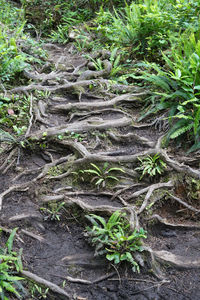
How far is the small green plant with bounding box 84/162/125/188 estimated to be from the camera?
5.37m

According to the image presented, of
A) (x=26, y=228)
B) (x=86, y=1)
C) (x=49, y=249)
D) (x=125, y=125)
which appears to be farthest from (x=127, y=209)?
(x=86, y=1)

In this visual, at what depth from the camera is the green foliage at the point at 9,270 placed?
3.57m

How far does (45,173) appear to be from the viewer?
5.55m

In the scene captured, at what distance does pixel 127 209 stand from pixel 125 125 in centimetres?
221

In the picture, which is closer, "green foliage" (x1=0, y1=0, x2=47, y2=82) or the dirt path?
the dirt path

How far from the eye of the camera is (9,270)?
400 centimetres

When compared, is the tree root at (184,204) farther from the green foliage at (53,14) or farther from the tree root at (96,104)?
the green foliage at (53,14)

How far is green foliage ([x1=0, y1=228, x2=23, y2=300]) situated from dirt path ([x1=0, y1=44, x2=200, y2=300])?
21 centimetres

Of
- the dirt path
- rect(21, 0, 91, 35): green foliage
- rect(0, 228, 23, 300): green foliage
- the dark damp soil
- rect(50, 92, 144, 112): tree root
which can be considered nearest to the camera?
rect(0, 228, 23, 300): green foliage

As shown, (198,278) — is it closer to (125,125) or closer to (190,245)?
(190,245)

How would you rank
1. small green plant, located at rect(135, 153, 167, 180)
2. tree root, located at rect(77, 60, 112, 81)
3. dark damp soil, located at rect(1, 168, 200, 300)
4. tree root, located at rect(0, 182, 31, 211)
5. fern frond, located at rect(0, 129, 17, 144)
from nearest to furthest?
1. dark damp soil, located at rect(1, 168, 200, 300)
2. tree root, located at rect(0, 182, 31, 211)
3. small green plant, located at rect(135, 153, 167, 180)
4. fern frond, located at rect(0, 129, 17, 144)
5. tree root, located at rect(77, 60, 112, 81)

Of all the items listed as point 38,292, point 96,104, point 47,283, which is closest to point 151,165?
point 96,104

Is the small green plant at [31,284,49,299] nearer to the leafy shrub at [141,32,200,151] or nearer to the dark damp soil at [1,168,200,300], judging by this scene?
the dark damp soil at [1,168,200,300]

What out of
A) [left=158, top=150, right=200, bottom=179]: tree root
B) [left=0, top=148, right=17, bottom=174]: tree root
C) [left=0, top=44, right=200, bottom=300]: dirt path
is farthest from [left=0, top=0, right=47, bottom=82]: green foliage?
[left=158, top=150, right=200, bottom=179]: tree root
